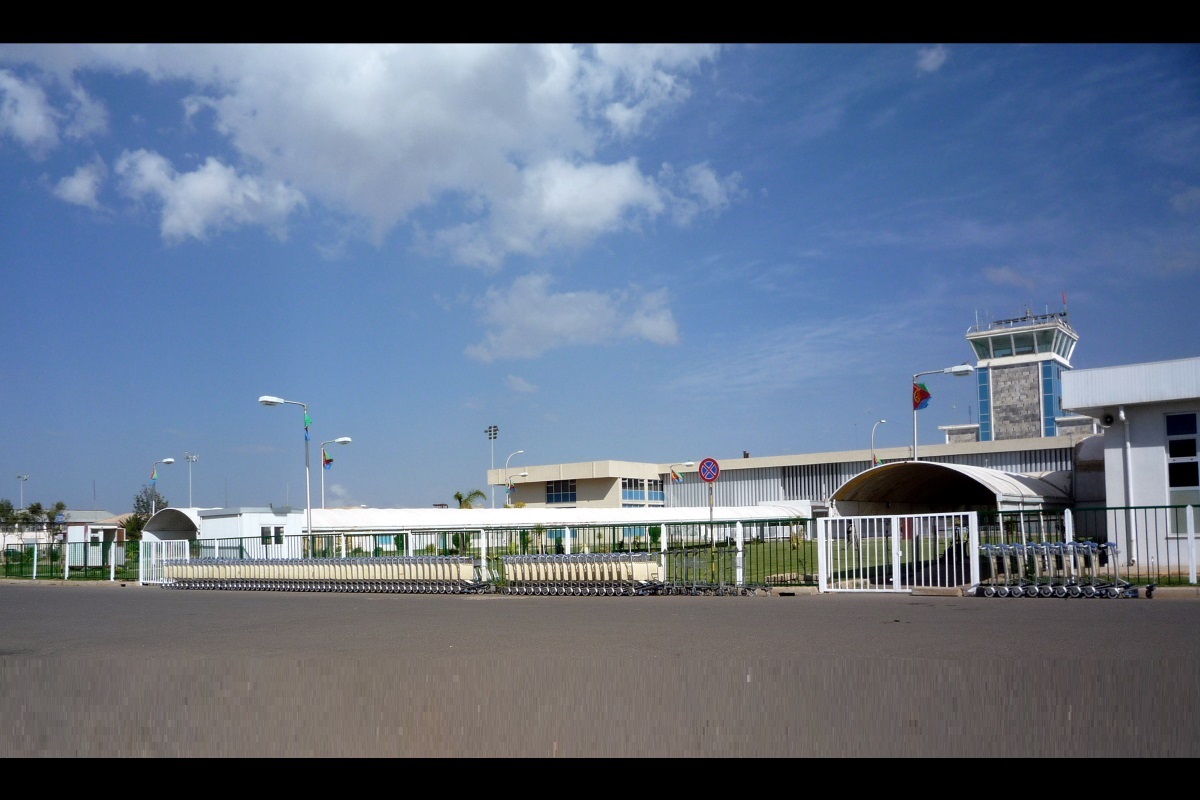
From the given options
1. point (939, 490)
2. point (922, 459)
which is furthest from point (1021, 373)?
point (939, 490)

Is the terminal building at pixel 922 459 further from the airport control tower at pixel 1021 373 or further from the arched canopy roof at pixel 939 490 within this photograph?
the arched canopy roof at pixel 939 490

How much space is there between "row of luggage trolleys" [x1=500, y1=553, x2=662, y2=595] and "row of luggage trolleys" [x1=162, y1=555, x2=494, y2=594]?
123 cm

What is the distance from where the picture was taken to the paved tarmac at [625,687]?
670 centimetres

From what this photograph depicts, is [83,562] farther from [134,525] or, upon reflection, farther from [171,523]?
[134,525]

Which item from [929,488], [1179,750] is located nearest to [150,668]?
[1179,750]

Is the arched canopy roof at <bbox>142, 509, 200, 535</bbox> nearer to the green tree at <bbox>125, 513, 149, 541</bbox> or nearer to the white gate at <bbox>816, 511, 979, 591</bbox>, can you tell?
the green tree at <bbox>125, 513, 149, 541</bbox>

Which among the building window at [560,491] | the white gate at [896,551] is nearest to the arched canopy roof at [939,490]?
the white gate at [896,551]

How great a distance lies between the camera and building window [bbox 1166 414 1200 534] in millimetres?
25453

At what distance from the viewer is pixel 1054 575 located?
66.0 feet

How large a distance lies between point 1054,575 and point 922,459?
47.3 m

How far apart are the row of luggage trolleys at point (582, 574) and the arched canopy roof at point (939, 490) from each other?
13720 mm

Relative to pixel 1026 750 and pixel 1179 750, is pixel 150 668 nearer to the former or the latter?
pixel 1026 750
